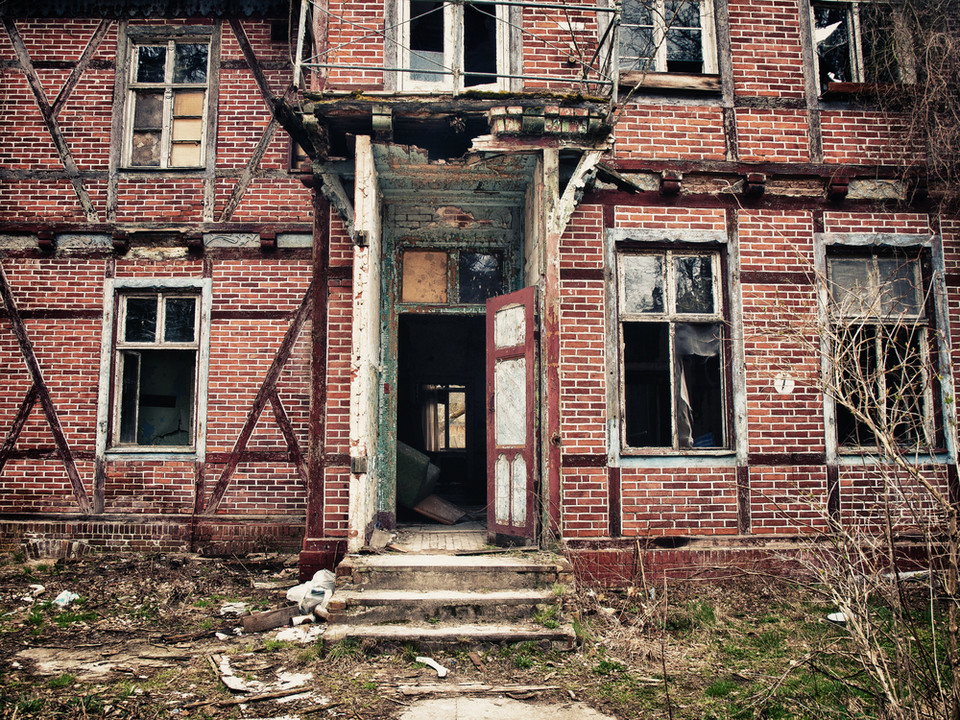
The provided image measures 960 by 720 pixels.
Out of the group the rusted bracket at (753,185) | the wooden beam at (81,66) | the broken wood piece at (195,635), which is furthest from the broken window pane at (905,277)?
the wooden beam at (81,66)

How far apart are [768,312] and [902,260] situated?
1.65m

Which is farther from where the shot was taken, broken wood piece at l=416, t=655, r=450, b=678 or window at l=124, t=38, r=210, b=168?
window at l=124, t=38, r=210, b=168

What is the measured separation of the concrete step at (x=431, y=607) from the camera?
15.1 ft

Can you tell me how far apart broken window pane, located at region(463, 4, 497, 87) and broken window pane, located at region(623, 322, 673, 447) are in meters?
Result: 3.17

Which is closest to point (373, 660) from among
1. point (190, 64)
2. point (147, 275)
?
point (147, 275)

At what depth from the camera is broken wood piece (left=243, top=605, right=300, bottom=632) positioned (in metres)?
5.00

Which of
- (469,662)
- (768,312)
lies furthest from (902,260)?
(469,662)

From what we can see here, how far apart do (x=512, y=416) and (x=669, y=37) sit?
176 inches

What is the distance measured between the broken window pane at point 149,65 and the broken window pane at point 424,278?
4.45 metres

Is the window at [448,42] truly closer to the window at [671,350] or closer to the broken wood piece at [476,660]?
the window at [671,350]

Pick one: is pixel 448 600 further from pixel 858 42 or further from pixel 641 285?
pixel 858 42

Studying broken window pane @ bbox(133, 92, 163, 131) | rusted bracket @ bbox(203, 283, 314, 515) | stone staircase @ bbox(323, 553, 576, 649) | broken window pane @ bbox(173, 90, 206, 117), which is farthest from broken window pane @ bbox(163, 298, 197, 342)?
stone staircase @ bbox(323, 553, 576, 649)

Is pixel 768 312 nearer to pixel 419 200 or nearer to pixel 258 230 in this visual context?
pixel 419 200

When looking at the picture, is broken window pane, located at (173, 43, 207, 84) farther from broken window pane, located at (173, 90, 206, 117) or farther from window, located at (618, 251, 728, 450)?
window, located at (618, 251, 728, 450)
